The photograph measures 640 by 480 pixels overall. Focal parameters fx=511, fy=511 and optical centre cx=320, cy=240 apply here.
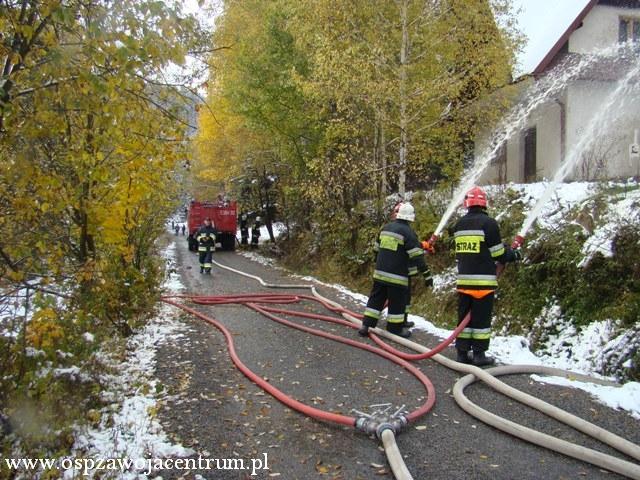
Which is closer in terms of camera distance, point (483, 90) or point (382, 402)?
point (382, 402)

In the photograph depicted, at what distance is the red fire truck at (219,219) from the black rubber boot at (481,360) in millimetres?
19521

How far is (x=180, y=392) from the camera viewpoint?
5039mm

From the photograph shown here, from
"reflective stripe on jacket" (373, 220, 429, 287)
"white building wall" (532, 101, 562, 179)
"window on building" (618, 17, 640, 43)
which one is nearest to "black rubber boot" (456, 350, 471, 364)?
"reflective stripe on jacket" (373, 220, 429, 287)

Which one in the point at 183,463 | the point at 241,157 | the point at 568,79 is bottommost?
the point at 183,463

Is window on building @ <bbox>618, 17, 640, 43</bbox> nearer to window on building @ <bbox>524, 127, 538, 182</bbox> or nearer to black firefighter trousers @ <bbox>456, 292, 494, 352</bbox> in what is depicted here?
window on building @ <bbox>524, 127, 538, 182</bbox>

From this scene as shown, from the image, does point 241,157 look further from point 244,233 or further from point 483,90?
point 483,90

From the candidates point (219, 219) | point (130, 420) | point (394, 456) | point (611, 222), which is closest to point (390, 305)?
point (611, 222)

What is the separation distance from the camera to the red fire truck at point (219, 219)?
78.8 feet

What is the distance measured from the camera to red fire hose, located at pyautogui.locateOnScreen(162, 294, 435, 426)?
4.30 meters

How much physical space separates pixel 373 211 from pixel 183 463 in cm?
980

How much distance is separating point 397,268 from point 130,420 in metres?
3.74

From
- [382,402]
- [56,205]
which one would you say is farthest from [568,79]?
[56,205]

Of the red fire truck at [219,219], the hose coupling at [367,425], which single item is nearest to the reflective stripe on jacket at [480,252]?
the hose coupling at [367,425]

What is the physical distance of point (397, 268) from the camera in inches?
266
